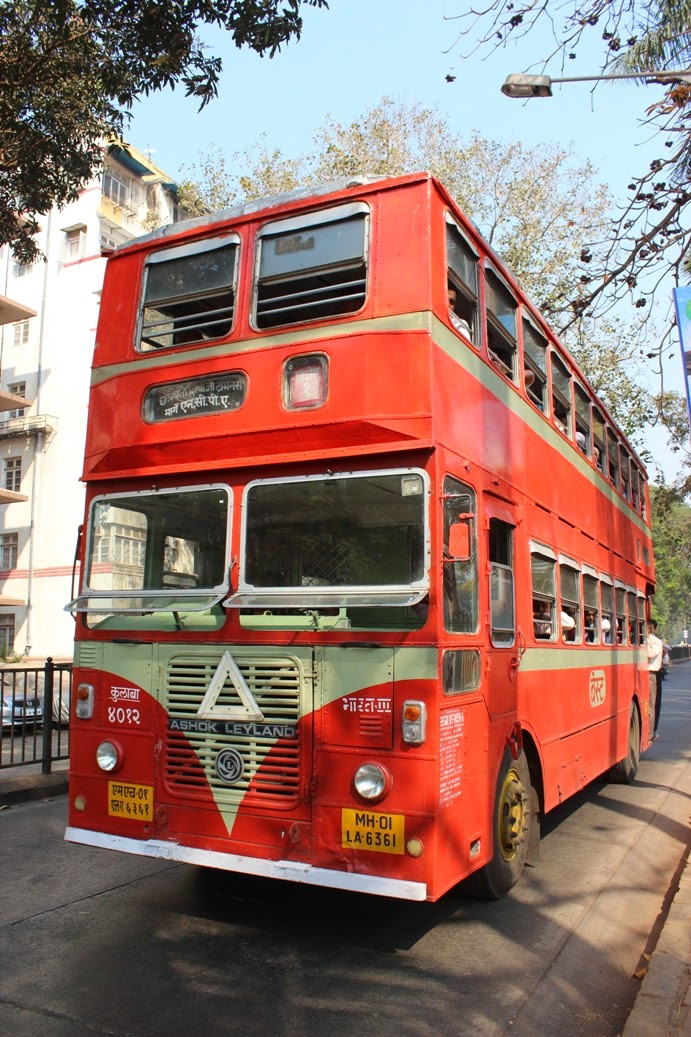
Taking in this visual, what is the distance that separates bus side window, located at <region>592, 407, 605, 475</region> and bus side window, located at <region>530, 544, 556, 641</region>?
2.87 m

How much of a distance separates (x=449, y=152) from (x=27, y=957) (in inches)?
874

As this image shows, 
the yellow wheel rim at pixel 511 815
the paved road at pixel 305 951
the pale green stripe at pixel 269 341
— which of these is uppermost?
the pale green stripe at pixel 269 341

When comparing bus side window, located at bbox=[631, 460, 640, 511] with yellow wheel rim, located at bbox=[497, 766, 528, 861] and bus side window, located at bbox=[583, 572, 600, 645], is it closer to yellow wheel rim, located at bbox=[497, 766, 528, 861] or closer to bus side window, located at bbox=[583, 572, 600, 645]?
bus side window, located at bbox=[583, 572, 600, 645]

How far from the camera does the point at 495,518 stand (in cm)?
559

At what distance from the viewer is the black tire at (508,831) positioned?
554cm

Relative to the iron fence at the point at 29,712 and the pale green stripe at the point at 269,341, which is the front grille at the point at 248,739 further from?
the iron fence at the point at 29,712

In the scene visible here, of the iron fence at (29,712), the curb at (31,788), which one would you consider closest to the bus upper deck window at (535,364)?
the iron fence at (29,712)

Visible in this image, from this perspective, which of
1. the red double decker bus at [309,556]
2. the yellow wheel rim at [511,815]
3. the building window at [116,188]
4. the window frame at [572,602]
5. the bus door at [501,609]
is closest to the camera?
the red double decker bus at [309,556]

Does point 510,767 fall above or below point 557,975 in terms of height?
above

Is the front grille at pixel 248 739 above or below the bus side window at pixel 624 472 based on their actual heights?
below

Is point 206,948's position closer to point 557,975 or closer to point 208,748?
point 208,748

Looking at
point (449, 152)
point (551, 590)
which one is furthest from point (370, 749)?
point (449, 152)

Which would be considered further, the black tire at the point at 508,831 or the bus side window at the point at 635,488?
the bus side window at the point at 635,488

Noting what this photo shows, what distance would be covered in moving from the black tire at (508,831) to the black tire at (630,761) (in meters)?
4.61
